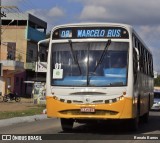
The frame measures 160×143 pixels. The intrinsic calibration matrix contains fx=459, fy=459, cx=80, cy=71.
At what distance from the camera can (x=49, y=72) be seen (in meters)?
15.1

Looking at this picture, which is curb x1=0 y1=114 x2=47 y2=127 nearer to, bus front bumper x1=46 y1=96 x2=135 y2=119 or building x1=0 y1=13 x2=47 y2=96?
bus front bumper x1=46 y1=96 x2=135 y2=119

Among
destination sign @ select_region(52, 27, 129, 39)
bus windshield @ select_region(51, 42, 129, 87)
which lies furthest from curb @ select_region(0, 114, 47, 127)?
destination sign @ select_region(52, 27, 129, 39)

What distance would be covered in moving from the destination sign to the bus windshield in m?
0.28

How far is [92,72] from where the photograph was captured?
48.2 ft

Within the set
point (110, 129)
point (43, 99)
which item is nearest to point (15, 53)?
point (43, 99)

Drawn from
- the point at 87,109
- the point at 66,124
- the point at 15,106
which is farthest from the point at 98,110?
the point at 15,106

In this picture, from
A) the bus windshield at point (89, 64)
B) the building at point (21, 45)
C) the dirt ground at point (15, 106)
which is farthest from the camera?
the building at point (21, 45)

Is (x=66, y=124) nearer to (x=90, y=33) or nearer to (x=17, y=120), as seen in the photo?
(x=90, y=33)

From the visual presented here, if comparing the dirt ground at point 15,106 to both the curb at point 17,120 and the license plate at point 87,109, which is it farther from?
the license plate at point 87,109

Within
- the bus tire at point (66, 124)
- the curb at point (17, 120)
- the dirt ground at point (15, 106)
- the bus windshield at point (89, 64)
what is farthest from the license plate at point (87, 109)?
the dirt ground at point (15, 106)

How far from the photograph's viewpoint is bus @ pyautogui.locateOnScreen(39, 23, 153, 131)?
1441cm

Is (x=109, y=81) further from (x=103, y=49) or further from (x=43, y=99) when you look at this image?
(x=43, y=99)

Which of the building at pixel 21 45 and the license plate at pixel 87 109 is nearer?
the license plate at pixel 87 109

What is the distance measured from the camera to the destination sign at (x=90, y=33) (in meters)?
15.1
